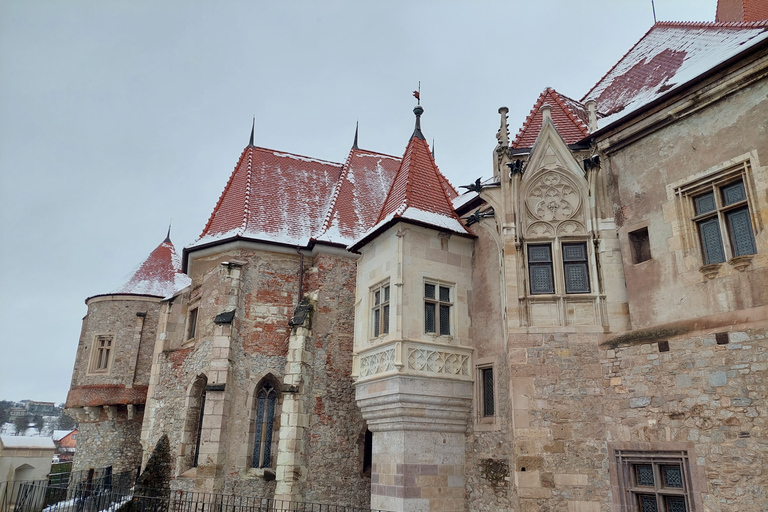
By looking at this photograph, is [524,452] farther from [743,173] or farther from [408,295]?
[743,173]

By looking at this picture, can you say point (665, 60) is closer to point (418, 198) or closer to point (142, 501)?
point (418, 198)

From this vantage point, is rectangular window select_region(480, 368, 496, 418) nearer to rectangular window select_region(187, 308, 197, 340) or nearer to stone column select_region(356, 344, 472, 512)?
stone column select_region(356, 344, 472, 512)

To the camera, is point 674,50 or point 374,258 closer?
point 674,50

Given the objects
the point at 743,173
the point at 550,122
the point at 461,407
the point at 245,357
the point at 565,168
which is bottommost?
the point at 461,407

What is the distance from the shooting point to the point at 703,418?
29.1ft

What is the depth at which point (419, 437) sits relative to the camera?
39.6 feet

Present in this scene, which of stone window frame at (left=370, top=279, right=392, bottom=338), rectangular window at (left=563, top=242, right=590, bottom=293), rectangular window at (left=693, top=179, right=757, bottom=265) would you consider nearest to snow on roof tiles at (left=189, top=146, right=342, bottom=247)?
stone window frame at (left=370, top=279, right=392, bottom=338)

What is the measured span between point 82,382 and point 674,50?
25248 mm

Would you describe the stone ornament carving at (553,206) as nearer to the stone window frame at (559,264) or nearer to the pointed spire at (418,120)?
the stone window frame at (559,264)

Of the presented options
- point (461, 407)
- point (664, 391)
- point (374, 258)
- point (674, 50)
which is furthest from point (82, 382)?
point (674, 50)

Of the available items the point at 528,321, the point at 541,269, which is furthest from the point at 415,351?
the point at 541,269

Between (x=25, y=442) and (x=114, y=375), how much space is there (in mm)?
7334

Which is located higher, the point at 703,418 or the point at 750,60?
the point at 750,60

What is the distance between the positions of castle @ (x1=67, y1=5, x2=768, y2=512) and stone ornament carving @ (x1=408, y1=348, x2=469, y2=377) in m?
0.05
